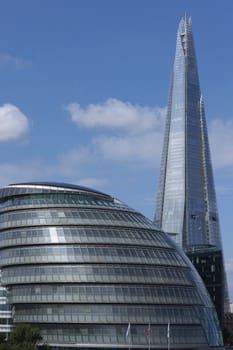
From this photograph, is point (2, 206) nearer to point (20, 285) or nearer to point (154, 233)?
point (20, 285)

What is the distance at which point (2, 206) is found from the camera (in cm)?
12638

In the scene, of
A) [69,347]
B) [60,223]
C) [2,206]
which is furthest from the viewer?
[2,206]

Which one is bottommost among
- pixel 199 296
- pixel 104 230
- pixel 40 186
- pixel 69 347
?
pixel 69 347

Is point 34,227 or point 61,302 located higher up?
Result: point 34,227

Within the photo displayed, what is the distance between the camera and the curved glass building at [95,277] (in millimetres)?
111312

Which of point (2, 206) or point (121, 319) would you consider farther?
point (2, 206)

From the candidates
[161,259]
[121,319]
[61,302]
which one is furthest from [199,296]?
[61,302]

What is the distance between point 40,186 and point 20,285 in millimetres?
18216

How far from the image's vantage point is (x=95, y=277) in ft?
372

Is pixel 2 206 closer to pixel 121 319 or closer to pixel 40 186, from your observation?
pixel 40 186

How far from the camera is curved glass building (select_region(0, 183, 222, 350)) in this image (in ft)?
365

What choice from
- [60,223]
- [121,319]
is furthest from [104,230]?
[121,319]

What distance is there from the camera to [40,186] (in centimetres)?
12512

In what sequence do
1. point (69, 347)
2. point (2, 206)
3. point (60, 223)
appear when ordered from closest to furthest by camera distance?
point (69, 347) < point (60, 223) < point (2, 206)
